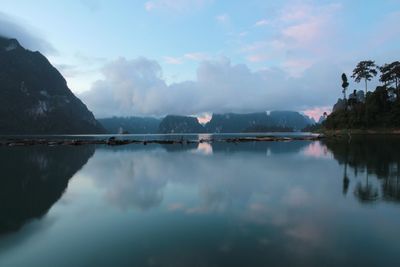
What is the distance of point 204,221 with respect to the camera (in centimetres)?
1597

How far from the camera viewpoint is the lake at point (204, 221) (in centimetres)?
1144

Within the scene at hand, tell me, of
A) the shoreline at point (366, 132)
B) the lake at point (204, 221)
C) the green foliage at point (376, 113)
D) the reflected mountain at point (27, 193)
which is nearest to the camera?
the lake at point (204, 221)

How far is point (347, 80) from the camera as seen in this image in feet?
462

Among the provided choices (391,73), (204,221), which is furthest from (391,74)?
(204,221)

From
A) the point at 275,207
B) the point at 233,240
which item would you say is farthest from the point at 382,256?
the point at 275,207

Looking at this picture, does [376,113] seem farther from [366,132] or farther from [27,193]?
[27,193]

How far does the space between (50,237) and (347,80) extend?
149099 mm

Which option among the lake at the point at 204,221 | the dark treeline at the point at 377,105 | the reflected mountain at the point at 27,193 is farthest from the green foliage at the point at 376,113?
the reflected mountain at the point at 27,193

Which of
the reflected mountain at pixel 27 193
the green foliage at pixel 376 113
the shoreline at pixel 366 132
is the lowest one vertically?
the reflected mountain at pixel 27 193

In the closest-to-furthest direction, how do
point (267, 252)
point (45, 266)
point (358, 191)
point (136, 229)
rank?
point (45, 266) < point (267, 252) < point (136, 229) < point (358, 191)

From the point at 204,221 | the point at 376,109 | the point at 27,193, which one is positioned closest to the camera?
the point at 204,221

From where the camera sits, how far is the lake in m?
11.4

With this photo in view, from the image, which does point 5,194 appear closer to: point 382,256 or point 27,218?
point 27,218

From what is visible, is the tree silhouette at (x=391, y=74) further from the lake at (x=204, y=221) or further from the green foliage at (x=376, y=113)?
the lake at (x=204, y=221)
